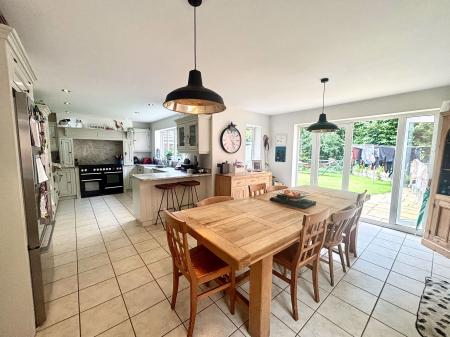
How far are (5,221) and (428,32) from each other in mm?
3520

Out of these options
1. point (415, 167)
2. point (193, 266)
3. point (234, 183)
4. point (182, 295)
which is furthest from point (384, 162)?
point (182, 295)

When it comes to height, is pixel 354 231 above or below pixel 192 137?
below

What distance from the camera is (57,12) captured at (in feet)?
4.59

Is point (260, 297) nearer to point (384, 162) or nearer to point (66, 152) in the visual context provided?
point (384, 162)

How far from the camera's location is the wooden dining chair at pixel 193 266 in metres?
1.41

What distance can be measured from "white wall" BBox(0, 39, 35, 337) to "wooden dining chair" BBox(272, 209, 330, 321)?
1962mm

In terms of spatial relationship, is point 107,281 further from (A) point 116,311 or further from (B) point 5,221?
(B) point 5,221

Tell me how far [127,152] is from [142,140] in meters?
0.93

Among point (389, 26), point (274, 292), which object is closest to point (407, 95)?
Result: point (389, 26)

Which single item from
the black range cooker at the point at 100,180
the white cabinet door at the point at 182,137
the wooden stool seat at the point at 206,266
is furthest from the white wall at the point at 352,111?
the black range cooker at the point at 100,180

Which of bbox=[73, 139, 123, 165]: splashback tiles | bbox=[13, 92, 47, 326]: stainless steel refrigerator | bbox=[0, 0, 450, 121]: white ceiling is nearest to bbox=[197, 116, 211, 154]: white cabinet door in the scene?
bbox=[0, 0, 450, 121]: white ceiling

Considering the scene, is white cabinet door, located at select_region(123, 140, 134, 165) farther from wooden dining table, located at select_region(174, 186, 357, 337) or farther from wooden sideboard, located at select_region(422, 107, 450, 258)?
wooden sideboard, located at select_region(422, 107, 450, 258)

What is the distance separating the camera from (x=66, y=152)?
5105 mm

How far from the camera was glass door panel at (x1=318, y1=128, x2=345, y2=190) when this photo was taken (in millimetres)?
4184
